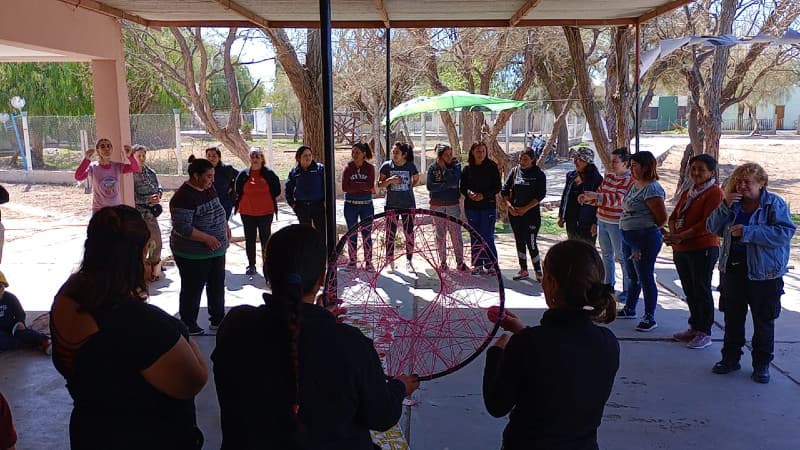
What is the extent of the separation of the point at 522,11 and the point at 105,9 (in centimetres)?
404

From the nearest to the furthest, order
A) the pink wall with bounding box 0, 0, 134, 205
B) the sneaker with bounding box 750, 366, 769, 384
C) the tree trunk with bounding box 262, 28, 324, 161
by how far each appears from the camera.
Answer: the sneaker with bounding box 750, 366, 769, 384
the pink wall with bounding box 0, 0, 134, 205
the tree trunk with bounding box 262, 28, 324, 161

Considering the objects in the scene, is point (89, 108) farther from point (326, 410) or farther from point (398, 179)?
point (326, 410)

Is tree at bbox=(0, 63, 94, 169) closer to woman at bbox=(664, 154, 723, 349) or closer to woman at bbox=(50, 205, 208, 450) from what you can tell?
woman at bbox=(664, 154, 723, 349)

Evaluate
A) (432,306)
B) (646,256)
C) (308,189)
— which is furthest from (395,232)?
(308,189)

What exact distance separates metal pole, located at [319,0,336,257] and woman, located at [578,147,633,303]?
285 centimetres

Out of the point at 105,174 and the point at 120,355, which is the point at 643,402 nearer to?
the point at 120,355

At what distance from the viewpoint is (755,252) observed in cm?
403

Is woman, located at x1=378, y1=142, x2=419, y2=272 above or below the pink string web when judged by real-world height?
above

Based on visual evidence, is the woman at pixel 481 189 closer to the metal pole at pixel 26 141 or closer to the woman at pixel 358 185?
the woman at pixel 358 185

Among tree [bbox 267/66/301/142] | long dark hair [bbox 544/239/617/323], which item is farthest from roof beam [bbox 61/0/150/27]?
tree [bbox 267/66/301/142]

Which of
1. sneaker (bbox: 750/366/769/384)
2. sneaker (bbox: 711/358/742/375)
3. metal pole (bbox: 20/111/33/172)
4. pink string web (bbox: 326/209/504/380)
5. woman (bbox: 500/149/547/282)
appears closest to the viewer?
pink string web (bbox: 326/209/504/380)

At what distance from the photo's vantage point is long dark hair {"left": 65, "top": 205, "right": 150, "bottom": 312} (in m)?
1.98

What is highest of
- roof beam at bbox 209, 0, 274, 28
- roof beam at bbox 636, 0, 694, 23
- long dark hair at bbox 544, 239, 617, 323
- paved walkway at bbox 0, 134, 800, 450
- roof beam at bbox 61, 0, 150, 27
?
roof beam at bbox 61, 0, 150, 27

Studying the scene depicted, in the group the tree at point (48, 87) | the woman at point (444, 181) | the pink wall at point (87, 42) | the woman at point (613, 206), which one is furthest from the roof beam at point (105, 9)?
the tree at point (48, 87)
